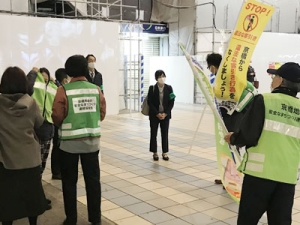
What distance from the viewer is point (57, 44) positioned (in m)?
10.6

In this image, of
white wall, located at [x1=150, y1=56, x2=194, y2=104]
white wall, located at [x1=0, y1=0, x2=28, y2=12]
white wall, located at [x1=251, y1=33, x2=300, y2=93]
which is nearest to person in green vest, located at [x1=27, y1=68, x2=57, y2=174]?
white wall, located at [x1=0, y1=0, x2=28, y2=12]

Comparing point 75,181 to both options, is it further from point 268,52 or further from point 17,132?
point 268,52

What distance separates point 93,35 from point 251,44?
800cm

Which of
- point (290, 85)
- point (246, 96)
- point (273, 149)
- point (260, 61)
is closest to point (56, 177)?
point (246, 96)

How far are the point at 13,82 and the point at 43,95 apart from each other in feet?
4.40

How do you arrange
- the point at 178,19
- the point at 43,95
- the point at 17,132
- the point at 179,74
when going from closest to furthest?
the point at 17,132 → the point at 43,95 → the point at 178,19 → the point at 179,74

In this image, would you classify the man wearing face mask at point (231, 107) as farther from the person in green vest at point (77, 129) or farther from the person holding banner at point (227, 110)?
the person in green vest at point (77, 129)

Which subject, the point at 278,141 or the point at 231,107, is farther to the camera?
the point at 231,107

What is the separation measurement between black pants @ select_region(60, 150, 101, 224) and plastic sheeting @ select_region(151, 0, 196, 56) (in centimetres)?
1152

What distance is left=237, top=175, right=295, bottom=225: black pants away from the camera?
2605 millimetres

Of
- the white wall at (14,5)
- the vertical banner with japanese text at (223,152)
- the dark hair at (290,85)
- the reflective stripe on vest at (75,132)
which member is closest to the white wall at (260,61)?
the white wall at (14,5)

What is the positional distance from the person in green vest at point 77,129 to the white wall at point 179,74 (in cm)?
1131

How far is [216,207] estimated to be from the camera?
4.36 meters

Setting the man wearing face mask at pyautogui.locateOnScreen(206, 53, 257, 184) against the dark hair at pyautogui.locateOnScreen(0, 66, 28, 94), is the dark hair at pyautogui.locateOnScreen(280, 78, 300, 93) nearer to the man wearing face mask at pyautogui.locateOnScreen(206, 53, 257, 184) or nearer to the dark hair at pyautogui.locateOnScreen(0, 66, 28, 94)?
the man wearing face mask at pyautogui.locateOnScreen(206, 53, 257, 184)
